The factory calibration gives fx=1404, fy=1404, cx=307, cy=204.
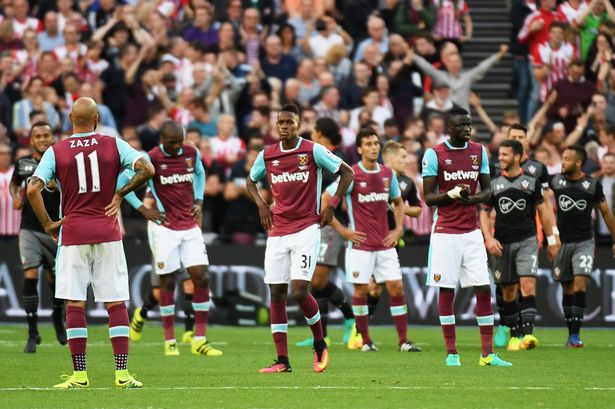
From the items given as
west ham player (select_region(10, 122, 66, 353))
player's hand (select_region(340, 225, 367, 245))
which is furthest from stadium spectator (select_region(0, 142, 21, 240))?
player's hand (select_region(340, 225, 367, 245))

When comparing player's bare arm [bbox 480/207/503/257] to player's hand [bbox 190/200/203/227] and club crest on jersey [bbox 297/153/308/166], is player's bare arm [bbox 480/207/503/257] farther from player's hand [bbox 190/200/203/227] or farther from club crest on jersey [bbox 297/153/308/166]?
club crest on jersey [bbox 297/153/308/166]

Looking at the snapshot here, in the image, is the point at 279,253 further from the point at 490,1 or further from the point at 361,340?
the point at 490,1

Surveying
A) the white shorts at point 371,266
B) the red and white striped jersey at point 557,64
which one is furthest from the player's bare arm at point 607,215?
the red and white striped jersey at point 557,64

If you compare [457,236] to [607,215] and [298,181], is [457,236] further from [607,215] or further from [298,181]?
[607,215]

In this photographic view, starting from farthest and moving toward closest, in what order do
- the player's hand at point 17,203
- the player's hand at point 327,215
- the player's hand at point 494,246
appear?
the player's hand at point 17,203 < the player's hand at point 494,246 < the player's hand at point 327,215

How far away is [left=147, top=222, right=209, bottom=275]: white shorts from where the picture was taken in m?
17.4

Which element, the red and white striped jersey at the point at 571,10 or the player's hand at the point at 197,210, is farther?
the red and white striped jersey at the point at 571,10

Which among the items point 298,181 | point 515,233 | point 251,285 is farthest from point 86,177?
point 251,285

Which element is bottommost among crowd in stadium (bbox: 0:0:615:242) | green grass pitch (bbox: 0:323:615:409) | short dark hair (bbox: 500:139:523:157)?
green grass pitch (bbox: 0:323:615:409)

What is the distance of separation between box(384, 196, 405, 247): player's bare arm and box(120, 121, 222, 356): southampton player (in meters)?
2.34

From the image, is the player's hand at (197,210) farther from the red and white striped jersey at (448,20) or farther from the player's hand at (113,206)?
the red and white striped jersey at (448,20)

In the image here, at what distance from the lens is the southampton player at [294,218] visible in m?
14.2

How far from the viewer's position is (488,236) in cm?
1728

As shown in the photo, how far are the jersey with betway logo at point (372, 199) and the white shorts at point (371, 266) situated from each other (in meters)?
0.08
